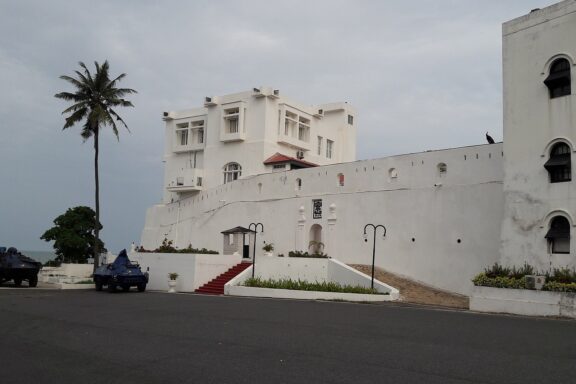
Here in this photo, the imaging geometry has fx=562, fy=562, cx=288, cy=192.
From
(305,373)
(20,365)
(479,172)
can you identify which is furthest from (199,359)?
(479,172)

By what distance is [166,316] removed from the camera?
532 inches

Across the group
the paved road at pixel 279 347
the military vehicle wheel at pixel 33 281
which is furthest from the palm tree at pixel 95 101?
the paved road at pixel 279 347

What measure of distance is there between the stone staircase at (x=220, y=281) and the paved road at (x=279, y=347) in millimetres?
9637

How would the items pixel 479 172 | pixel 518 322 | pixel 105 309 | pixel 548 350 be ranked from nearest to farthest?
pixel 548 350 → pixel 518 322 → pixel 105 309 → pixel 479 172

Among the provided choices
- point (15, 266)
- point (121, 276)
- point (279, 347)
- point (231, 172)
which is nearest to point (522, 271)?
point (279, 347)

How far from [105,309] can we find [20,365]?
305 inches

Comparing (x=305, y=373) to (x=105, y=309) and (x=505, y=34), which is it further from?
(x=505, y=34)

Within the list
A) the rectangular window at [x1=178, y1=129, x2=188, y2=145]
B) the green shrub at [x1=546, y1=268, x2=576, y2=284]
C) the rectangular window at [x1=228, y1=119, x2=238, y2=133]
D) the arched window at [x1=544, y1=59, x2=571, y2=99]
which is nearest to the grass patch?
the green shrub at [x1=546, y1=268, x2=576, y2=284]

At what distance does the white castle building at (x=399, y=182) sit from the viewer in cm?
1733

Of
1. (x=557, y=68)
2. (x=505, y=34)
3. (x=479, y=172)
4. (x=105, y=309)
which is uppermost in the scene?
(x=505, y=34)

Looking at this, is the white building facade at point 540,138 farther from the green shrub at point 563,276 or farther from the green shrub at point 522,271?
the green shrub at point 563,276

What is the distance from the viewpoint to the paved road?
708 cm

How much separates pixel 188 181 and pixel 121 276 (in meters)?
16.0

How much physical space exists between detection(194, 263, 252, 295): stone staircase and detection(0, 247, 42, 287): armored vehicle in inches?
306
